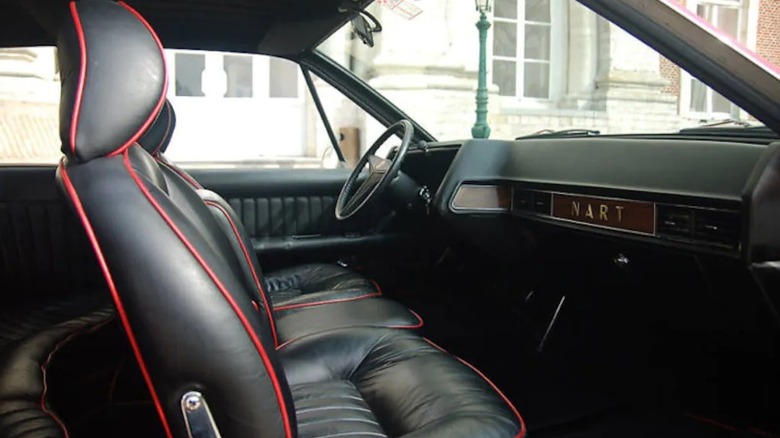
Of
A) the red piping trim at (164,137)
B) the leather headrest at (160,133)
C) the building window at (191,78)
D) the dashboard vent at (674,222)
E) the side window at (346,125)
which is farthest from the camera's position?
the building window at (191,78)

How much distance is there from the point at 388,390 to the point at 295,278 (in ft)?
3.77

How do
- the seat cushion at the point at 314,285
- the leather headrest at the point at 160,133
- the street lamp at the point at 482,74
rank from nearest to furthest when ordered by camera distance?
the leather headrest at the point at 160,133
the seat cushion at the point at 314,285
the street lamp at the point at 482,74

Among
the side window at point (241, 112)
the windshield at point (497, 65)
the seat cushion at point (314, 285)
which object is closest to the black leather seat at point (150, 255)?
the seat cushion at point (314, 285)

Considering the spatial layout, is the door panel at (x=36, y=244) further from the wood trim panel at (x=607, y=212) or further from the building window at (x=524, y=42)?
the building window at (x=524, y=42)

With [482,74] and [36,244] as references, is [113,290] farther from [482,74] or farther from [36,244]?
[482,74]

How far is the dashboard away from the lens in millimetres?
1266

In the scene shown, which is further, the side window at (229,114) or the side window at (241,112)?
the side window at (241,112)

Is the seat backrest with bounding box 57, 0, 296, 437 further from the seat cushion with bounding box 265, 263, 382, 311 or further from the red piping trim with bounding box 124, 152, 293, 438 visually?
the seat cushion with bounding box 265, 263, 382, 311

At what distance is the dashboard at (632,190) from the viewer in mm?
1266

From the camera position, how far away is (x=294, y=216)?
282cm

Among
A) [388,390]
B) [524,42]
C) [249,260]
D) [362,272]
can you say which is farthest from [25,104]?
[524,42]

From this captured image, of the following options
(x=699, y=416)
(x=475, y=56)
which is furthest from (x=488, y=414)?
(x=475, y=56)

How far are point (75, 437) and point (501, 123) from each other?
17.3ft

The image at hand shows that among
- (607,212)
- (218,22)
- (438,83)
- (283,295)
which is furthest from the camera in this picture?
(438,83)
